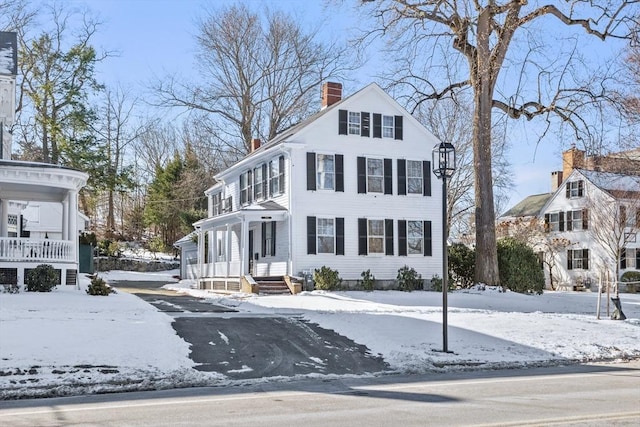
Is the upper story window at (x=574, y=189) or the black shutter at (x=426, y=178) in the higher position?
the upper story window at (x=574, y=189)

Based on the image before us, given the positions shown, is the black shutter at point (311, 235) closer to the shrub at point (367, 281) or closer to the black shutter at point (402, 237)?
the shrub at point (367, 281)

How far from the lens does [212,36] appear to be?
45.0 m

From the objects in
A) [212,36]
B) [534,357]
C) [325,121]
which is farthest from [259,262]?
[212,36]

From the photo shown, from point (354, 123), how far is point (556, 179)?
31020mm

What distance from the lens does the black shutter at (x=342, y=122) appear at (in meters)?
27.6

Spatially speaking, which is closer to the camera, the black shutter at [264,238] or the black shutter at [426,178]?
the black shutter at [426,178]

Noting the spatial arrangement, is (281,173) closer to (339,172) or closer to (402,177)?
(339,172)

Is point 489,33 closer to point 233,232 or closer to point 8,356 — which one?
point 233,232

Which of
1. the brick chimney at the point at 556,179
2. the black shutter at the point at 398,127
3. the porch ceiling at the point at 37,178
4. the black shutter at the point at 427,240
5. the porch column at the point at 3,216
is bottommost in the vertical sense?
the black shutter at the point at 427,240

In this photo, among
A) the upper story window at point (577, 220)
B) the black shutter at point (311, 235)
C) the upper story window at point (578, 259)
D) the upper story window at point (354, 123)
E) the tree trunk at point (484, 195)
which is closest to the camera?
the tree trunk at point (484, 195)

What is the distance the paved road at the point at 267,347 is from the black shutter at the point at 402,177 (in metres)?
12.8

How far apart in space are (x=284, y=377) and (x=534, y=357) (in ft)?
17.4

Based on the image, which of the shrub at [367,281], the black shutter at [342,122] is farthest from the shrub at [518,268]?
the black shutter at [342,122]

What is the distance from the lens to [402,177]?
2834 centimetres
